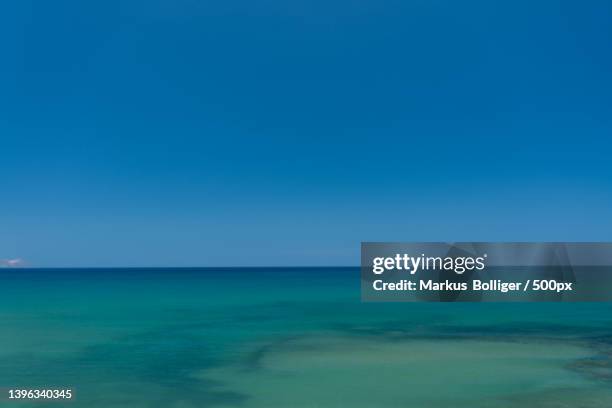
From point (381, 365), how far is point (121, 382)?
5.68m

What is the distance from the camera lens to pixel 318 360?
45.1 ft

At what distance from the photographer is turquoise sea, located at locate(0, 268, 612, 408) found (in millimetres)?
10391

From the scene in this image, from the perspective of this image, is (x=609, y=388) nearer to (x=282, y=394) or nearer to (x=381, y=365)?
(x=381, y=365)

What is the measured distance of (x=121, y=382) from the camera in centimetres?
1169

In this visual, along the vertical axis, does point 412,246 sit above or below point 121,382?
above

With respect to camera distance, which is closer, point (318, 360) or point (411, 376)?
point (411, 376)

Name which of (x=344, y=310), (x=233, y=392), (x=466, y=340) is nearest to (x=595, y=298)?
(x=344, y=310)

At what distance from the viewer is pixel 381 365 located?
13055 millimetres

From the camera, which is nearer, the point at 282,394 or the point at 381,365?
the point at 282,394

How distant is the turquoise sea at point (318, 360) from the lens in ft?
34.1

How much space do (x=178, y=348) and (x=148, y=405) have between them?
6.44 metres

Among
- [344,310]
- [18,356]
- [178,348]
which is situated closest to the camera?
[18,356]

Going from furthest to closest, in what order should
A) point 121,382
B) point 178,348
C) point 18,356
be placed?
point 178,348
point 18,356
point 121,382

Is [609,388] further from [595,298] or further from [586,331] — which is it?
[595,298]
